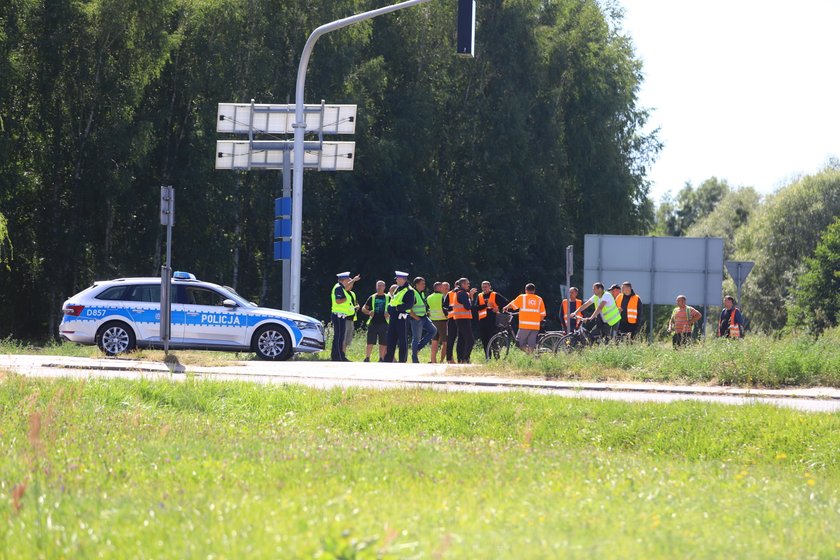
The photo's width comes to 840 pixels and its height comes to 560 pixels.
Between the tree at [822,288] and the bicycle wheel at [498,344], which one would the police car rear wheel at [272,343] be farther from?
the tree at [822,288]

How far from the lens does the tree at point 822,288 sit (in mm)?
60188

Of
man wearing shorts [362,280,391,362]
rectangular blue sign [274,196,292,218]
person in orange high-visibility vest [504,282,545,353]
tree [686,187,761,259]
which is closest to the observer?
person in orange high-visibility vest [504,282,545,353]

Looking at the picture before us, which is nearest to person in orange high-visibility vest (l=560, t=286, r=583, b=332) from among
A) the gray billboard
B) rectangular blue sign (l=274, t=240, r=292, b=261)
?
the gray billboard

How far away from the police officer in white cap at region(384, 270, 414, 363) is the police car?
1505 mm

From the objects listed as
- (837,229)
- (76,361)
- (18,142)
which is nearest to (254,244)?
(18,142)

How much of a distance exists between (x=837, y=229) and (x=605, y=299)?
42.6m

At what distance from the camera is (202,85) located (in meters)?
39.8

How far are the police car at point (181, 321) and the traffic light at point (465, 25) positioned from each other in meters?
6.03

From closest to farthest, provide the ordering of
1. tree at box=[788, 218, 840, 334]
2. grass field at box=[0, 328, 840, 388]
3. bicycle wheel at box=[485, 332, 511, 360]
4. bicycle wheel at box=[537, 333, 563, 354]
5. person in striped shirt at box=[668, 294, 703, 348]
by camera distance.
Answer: grass field at box=[0, 328, 840, 388], bicycle wheel at box=[537, 333, 563, 354], bicycle wheel at box=[485, 332, 511, 360], person in striped shirt at box=[668, 294, 703, 348], tree at box=[788, 218, 840, 334]

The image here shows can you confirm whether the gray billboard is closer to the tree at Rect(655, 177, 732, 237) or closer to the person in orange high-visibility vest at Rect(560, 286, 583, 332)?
the person in orange high-visibility vest at Rect(560, 286, 583, 332)

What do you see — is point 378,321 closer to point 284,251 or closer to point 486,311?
point 486,311

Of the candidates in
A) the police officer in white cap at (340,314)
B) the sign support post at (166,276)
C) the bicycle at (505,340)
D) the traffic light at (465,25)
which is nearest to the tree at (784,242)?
the bicycle at (505,340)

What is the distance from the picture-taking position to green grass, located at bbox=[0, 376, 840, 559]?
20.5ft

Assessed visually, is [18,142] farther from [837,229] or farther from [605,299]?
[837,229]
